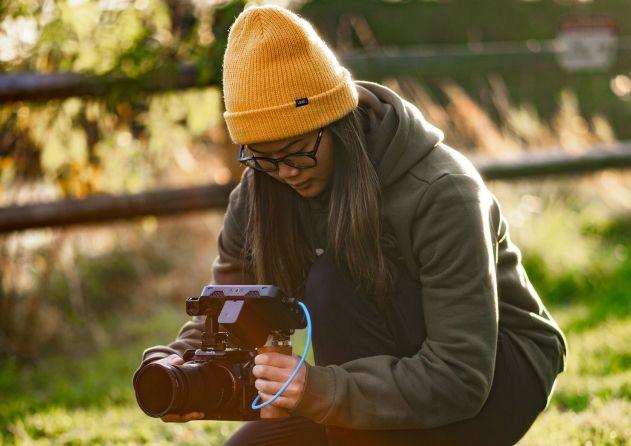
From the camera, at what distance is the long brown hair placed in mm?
2270

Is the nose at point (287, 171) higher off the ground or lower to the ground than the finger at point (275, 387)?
higher

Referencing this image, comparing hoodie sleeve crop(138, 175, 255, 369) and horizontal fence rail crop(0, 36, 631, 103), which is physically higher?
hoodie sleeve crop(138, 175, 255, 369)

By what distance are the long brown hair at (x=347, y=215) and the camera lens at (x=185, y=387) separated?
1.27ft

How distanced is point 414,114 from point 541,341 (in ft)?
2.12

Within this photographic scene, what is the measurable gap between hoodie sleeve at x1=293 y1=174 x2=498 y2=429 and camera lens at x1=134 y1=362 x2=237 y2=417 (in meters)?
0.18

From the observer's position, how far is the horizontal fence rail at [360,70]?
4.51 meters

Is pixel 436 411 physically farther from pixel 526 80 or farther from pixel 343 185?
pixel 526 80

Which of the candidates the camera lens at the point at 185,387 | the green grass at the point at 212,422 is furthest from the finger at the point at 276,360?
the green grass at the point at 212,422

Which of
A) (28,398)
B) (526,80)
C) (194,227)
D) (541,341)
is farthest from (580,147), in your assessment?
(526,80)

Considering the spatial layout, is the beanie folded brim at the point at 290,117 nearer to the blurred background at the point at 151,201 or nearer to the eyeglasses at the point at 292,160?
the eyeglasses at the point at 292,160

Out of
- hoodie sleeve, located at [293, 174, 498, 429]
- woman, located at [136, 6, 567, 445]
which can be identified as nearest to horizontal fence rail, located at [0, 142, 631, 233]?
woman, located at [136, 6, 567, 445]

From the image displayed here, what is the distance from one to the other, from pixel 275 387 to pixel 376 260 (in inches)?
16.4

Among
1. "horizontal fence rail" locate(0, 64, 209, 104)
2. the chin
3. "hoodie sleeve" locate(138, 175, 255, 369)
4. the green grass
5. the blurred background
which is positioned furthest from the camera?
"horizontal fence rail" locate(0, 64, 209, 104)

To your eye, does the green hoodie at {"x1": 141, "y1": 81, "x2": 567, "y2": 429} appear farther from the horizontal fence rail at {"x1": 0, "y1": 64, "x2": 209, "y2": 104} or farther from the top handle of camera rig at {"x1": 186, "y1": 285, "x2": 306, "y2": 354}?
the horizontal fence rail at {"x1": 0, "y1": 64, "x2": 209, "y2": 104}
